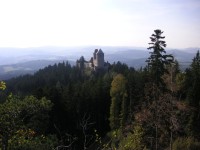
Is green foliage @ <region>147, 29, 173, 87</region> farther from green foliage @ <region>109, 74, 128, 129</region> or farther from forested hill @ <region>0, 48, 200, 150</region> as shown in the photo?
green foliage @ <region>109, 74, 128, 129</region>

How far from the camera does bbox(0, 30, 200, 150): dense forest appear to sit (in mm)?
9469

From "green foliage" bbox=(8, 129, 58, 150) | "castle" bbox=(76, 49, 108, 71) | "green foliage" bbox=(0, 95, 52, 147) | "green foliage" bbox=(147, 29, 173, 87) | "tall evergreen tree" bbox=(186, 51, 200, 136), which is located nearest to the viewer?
"green foliage" bbox=(0, 95, 52, 147)

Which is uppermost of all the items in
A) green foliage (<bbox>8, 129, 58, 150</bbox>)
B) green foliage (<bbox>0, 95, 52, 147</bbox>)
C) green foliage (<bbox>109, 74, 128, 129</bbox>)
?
green foliage (<bbox>0, 95, 52, 147</bbox>)

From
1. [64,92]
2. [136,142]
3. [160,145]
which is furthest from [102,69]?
[136,142]

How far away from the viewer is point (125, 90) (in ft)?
152

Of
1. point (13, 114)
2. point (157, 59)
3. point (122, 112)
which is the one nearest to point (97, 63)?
point (122, 112)

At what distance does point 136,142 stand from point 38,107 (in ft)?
29.7

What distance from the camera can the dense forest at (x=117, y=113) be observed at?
31.1 ft

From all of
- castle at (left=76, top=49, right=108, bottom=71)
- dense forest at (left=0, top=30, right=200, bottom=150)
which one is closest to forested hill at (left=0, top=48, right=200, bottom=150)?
dense forest at (left=0, top=30, right=200, bottom=150)

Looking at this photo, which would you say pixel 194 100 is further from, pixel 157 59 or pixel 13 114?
pixel 13 114

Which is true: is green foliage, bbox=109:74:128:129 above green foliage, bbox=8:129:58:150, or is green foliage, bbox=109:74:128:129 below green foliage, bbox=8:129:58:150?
below

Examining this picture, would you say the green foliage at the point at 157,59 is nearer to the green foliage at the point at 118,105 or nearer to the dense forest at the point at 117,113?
the dense forest at the point at 117,113

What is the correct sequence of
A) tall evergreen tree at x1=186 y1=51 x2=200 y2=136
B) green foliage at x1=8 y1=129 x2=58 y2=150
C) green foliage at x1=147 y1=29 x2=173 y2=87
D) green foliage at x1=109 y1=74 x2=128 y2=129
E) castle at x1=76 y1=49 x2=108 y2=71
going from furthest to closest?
castle at x1=76 y1=49 x2=108 y2=71, green foliage at x1=109 y1=74 x2=128 y2=129, tall evergreen tree at x1=186 y1=51 x2=200 y2=136, green foliage at x1=147 y1=29 x2=173 y2=87, green foliage at x1=8 y1=129 x2=58 y2=150

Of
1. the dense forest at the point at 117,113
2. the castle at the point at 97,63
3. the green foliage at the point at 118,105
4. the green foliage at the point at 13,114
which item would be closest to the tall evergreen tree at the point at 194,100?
the dense forest at the point at 117,113
